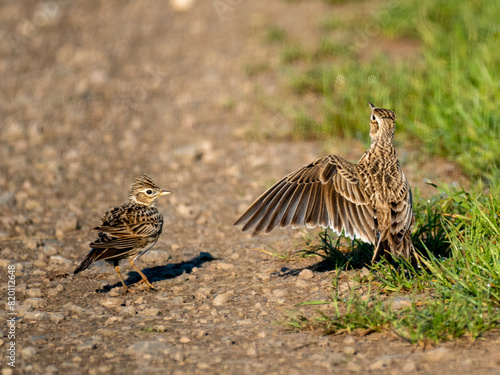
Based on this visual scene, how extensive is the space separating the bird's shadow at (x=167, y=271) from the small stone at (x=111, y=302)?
36cm

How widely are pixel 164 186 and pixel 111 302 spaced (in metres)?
3.00

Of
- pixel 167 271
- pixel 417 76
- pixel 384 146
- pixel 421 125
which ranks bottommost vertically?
pixel 167 271

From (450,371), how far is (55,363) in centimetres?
241

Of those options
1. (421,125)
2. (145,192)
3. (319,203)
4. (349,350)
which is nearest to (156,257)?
(145,192)

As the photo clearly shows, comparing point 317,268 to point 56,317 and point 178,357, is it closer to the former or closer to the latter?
point 178,357

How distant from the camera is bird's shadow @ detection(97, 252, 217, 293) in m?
5.96

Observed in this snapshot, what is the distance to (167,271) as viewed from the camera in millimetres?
6145

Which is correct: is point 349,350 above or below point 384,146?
below

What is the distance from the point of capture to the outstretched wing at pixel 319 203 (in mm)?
5180

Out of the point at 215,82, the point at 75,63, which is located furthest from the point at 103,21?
the point at 215,82

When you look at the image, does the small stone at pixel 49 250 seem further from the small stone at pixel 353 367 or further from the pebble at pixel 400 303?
the small stone at pixel 353 367

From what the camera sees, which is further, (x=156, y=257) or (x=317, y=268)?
(x=156, y=257)

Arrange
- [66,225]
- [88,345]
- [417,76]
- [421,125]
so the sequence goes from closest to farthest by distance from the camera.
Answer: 1. [88,345]
2. [66,225]
3. [421,125]
4. [417,76]

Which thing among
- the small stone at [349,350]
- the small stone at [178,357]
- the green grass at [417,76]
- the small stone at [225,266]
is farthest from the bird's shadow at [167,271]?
the green grass at [417,76]
